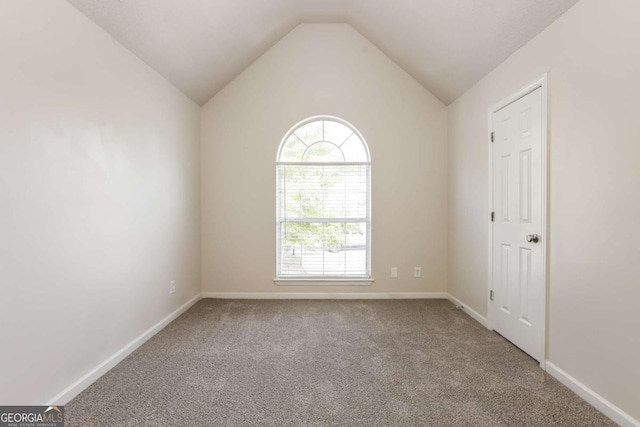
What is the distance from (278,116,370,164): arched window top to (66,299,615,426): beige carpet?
204 cm

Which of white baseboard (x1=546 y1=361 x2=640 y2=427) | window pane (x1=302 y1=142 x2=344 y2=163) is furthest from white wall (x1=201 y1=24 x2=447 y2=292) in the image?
white baseboard (x1=546 y1=361 x2=640 y2=427)

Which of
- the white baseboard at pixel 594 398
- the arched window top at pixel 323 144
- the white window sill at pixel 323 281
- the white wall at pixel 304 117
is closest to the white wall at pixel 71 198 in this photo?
the white wall at pixel 304 117

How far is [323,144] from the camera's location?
4.19 meters

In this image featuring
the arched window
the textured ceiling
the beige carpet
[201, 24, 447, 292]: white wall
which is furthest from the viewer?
the arched window

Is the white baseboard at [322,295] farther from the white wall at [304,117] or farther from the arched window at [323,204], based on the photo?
the arched window at [323,204]

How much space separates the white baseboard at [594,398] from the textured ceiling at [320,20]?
2.38 m

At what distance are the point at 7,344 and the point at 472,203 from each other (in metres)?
3.76

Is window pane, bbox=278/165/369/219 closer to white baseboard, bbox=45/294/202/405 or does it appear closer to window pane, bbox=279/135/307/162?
window pane, bbox=279/135/307/162

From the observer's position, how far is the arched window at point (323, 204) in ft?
13.7

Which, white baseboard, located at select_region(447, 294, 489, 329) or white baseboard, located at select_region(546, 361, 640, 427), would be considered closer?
white baseboard, located at select_region(546, 361, 640, 427)

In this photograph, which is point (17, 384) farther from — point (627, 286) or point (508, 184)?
point (508, 184)

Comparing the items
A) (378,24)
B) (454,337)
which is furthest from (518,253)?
(378,24)

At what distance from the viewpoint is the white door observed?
2377mm

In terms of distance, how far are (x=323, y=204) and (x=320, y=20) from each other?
2284mm
